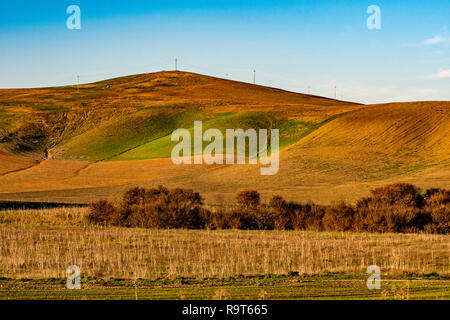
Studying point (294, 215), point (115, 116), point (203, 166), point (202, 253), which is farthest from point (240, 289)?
point (115, 116)

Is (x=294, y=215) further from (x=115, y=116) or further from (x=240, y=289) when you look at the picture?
(x=115, y=116)

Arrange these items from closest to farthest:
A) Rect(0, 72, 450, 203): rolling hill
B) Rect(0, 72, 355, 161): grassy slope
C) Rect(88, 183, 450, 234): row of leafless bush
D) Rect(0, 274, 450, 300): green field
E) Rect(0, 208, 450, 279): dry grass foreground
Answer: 1. Rect(0, 274, 450, 300): green field
2. Rect(0, 208, 450, 279): dry grass foreground
3. Rect(88, 183, 450, 234): row of leafless bush
4. Rect(0, 72, 450, 203): rolling hill
5. Rect(0, 72, 355, 161): grassy slope

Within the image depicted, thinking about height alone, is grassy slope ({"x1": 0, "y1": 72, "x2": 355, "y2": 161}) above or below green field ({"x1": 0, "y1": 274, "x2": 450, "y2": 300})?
above

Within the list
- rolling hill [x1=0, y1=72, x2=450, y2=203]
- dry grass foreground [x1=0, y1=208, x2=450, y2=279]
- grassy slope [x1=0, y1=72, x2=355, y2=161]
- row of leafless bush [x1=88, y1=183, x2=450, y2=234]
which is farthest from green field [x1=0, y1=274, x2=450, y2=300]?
grassy slope [x1=0, y1=72, x2=355, y2=161]

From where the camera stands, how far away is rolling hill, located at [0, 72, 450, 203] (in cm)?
6184

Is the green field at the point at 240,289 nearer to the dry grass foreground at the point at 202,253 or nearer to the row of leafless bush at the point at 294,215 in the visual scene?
the dry grass foreground at the point at 202,253

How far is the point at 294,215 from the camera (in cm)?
3709

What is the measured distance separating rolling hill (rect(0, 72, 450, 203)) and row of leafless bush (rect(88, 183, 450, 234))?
11.6m

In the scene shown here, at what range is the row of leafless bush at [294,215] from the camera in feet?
112

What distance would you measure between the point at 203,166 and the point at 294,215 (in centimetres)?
4011

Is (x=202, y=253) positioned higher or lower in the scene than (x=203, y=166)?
lower

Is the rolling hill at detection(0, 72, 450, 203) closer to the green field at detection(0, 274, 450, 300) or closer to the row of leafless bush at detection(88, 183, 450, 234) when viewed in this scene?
the row of leafless bush at detection(88, 183, 450, 234)

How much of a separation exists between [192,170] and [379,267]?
181ft

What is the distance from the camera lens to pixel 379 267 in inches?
792
